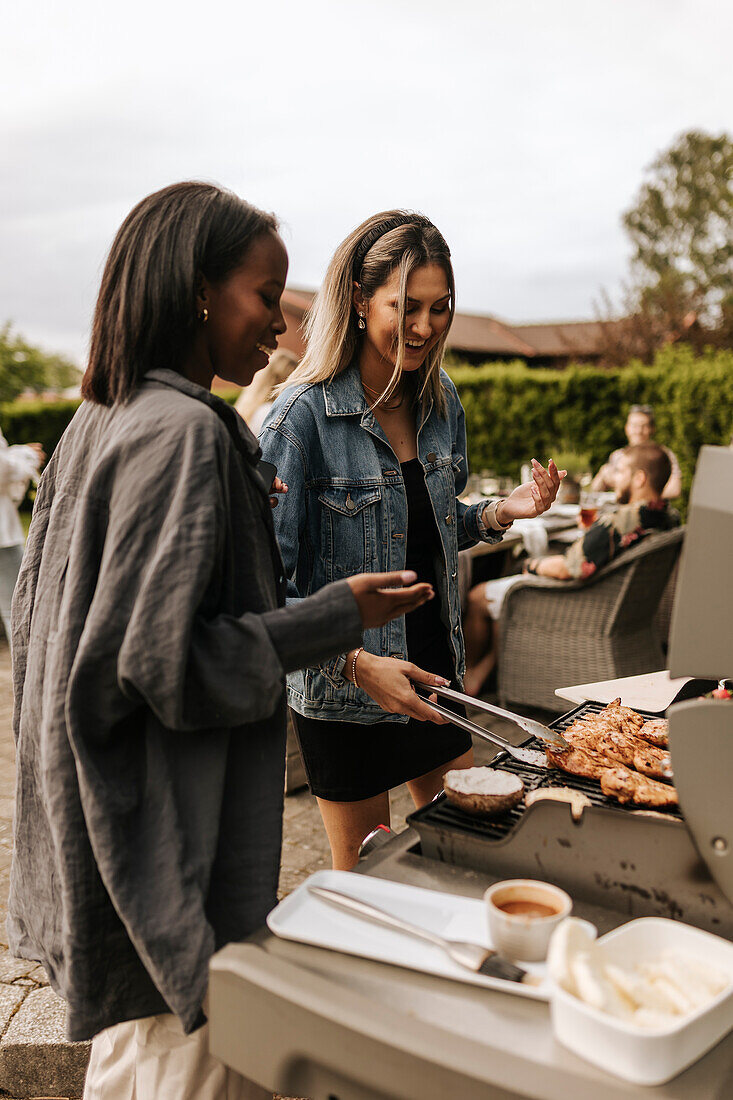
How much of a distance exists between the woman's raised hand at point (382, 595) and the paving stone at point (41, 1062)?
181cm

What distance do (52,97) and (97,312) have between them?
5614 millimetres

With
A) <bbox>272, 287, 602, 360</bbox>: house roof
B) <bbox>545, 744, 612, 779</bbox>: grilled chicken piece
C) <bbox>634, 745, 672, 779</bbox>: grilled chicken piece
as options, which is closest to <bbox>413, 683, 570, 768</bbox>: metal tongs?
<bbox>545, 744, 612, 779</bbox>: grilled chicken piece

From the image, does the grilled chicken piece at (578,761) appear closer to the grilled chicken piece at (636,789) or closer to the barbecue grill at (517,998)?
the grilled chicken piece at (636,789)

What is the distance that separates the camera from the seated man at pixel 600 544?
449 cm

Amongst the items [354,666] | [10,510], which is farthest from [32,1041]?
[10,510]

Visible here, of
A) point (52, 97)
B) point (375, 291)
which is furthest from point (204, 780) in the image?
point (52, 97)

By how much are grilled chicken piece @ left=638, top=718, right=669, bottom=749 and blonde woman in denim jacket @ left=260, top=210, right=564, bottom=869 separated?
504mm

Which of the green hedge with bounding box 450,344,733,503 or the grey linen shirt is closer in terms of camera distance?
the grey linen shirt

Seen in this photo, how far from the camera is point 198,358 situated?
49.3 inches

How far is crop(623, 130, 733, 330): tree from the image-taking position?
27.5m

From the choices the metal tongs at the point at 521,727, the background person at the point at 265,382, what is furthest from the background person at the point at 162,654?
the background person at the point at 265,382

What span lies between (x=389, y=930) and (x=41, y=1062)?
1.77 metres

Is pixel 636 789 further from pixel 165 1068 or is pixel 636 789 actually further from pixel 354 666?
pixel 165 1068

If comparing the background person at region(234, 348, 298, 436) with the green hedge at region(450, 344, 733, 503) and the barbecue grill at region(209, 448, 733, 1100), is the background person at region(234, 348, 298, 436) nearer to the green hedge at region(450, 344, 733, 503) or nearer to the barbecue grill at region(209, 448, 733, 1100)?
the barbecue grill at region(209, 448, 733, 1100)
